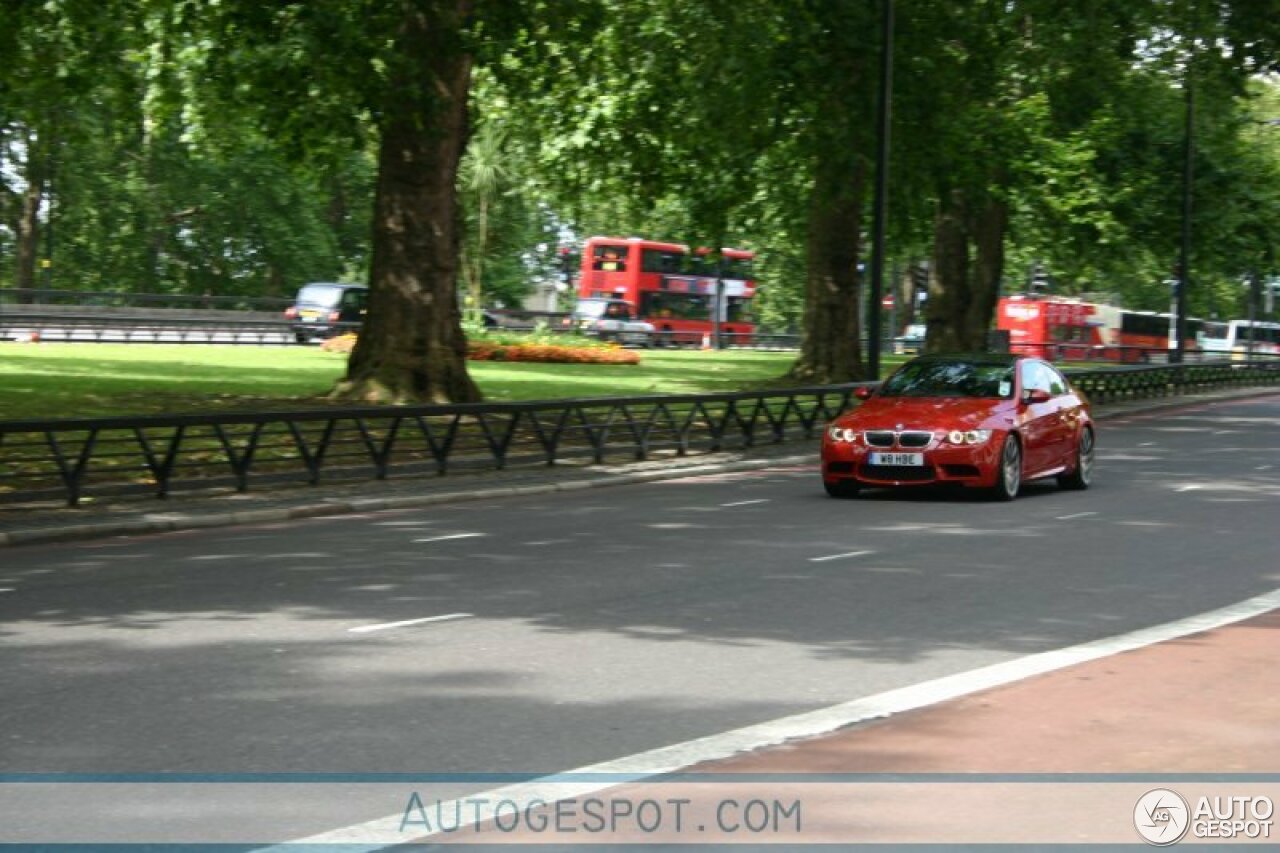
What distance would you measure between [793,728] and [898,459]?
35.3 ft

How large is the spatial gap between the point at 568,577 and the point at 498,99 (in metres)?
27.8

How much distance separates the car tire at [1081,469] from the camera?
1998 centimetres

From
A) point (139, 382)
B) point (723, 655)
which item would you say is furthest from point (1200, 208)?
point (723, 655)

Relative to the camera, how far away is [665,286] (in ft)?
251

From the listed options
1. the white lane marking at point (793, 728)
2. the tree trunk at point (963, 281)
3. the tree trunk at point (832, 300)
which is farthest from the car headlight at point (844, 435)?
the tree trunk at point (963, 281)

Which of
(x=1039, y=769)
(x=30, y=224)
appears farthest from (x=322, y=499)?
(x=30, y=224)

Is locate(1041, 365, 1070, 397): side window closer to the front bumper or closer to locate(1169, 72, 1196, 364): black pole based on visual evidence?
the front bumper

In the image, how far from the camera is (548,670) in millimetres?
8820

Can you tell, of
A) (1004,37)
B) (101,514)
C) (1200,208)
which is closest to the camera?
(101,514)

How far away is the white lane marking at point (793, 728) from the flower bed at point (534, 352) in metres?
39.2

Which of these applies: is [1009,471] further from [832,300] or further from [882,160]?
[832,300]

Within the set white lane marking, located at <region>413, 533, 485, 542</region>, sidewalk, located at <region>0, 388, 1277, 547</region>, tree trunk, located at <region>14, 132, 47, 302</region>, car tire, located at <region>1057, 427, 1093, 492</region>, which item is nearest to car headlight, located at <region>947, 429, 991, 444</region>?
car tire, located at <region>1057, 427, 1093, 492</region>

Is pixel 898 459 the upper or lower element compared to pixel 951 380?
lower

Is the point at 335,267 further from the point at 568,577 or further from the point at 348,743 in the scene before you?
the point at 348,743
